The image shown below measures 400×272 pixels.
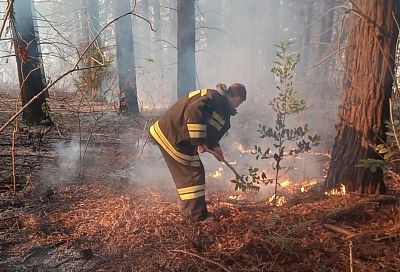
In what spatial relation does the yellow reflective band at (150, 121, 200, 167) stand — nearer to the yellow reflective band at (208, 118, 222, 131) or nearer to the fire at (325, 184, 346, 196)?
the yellow reflective band at (208, 118, 222, 131)

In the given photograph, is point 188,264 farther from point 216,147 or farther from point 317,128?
point 317,128

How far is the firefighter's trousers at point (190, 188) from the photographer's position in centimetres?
416

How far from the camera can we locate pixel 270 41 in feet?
77.6

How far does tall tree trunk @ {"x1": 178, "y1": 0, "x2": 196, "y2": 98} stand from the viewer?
9.69 m

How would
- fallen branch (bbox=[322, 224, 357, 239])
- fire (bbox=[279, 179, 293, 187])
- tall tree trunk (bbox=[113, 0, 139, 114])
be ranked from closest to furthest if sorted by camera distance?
fallen branch (bbox=[322, 224, 357, 239])
fire (bbox=[279, 179, 293, 187])
tall tree trunk (bbox=[113, 0, 139, 114])

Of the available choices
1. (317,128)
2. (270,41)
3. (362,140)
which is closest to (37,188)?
(362,140)

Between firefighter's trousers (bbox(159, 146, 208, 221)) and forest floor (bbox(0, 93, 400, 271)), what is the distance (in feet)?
0.57

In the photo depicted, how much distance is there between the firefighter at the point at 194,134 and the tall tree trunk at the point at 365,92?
1412mm

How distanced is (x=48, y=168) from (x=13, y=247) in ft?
7.90

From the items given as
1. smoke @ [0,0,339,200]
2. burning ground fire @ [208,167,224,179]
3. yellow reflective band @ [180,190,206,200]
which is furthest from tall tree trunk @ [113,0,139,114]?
yellow reflective band @ [180,190,206,200]

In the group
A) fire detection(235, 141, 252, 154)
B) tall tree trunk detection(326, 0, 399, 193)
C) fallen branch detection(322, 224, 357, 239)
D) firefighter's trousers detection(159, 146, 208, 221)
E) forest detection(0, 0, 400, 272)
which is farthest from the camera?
fire detection(235, 141, 252, 154)

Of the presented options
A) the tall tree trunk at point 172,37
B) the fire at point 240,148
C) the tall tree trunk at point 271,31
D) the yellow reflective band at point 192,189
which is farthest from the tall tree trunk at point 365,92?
the tall tree trunk at point 172,37

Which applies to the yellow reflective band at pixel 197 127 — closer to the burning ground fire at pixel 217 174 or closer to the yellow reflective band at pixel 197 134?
the yellow reflective band at pixel 197 134

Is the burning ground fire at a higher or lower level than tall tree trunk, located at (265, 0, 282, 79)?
lower
